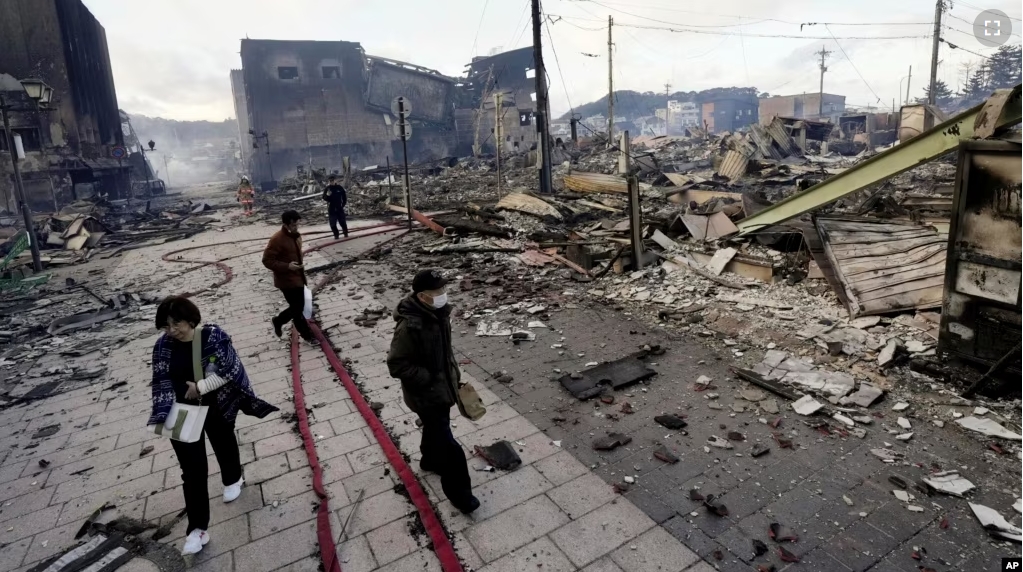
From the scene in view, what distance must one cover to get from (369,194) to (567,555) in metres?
23.7

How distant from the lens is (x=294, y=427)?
16.0 ft

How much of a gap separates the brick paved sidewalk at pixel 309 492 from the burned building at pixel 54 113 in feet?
84.3

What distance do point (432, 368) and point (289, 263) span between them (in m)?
3.75

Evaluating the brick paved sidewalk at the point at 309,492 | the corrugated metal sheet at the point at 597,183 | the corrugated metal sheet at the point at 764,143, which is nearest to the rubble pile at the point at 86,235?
the brick paved sidewalk at the point at 309,492

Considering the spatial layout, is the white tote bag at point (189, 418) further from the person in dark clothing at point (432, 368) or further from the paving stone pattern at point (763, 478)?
the paving stone pattern at point (763, 478)

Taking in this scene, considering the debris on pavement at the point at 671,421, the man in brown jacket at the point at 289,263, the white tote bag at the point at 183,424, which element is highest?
the man in brown jacket at the point at 289,263

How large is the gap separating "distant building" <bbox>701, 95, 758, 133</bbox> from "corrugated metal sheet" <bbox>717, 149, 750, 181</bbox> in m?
59.5

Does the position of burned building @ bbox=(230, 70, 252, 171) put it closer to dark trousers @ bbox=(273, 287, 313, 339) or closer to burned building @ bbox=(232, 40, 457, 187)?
burned building @ bbox=(232, 40, 457, 187)

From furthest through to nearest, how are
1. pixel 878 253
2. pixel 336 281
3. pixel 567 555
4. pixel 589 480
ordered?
pixel 336 281 < pixel 878 253 < pixel 589 480 < pixel 567 555

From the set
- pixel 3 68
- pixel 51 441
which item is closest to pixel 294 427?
pixel 51 441

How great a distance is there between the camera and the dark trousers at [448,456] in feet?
11.4

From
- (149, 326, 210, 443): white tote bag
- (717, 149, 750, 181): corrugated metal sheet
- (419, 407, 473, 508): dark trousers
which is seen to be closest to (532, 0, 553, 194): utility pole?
(717, 149, 750, 181): corrugated metal sheet

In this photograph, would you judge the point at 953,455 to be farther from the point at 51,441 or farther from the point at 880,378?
the point at 51,441

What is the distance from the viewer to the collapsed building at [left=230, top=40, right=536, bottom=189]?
44875mm
